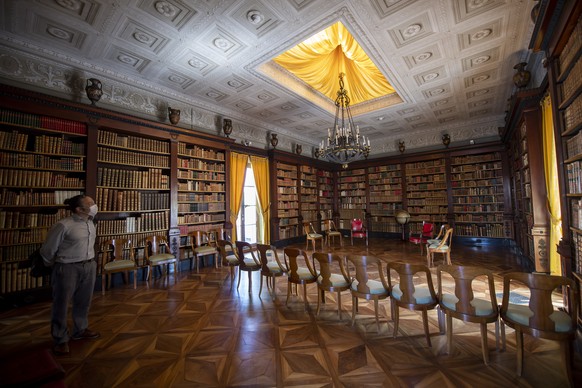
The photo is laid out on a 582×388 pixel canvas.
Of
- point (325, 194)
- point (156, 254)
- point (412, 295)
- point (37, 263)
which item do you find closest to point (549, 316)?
point (412, 295)

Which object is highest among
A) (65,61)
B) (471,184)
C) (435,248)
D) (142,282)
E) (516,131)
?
(65,61)

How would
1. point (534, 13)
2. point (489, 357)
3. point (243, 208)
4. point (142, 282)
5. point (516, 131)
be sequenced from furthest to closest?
1. point (243, 208)
2. point (516, 131)
3. point (142, 282)
4. point (534, 13)
5. point (489, 357)

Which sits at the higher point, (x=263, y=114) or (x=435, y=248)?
(x=263, y=114)

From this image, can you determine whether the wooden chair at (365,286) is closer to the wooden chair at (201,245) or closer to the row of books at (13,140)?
the wooden chair at (201,245)

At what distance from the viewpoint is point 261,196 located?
7.47 meters

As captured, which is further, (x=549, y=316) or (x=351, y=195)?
(x=351, y=195)

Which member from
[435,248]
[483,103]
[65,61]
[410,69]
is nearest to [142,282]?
[65,61]

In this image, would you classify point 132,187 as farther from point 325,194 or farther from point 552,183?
point 552,183

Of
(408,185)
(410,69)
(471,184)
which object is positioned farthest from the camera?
(408,185)

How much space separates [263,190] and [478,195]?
22.1 ft

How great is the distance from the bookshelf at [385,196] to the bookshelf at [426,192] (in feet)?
1.22

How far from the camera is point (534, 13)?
2.90m

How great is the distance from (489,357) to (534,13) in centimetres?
385

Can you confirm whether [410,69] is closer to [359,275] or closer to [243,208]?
[359,275]
